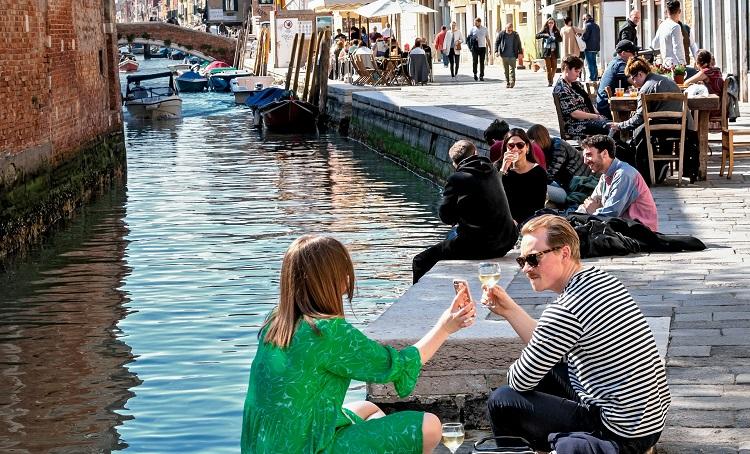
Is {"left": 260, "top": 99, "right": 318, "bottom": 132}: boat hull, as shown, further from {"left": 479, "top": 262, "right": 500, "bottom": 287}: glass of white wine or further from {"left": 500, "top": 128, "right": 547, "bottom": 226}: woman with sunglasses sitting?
{"left": 479, "top": 262, "right": 500, "bottom": 287}: glass of white wine

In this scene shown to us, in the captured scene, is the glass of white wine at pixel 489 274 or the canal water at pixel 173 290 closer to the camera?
the glass of white wine at pixel 489 274

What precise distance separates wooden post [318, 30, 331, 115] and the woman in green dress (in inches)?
1243

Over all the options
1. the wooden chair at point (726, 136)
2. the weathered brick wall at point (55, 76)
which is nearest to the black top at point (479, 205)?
the wooden chair at point (726, 136)

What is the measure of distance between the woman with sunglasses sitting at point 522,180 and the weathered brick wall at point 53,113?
6355 millimetres

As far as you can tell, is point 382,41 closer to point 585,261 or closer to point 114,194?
point 114,194

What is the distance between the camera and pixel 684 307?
809cm

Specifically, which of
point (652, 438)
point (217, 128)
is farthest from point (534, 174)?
point (217, 128)

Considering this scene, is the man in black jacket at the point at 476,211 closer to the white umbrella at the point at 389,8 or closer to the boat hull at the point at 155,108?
the white umbrella at the point at 389,8

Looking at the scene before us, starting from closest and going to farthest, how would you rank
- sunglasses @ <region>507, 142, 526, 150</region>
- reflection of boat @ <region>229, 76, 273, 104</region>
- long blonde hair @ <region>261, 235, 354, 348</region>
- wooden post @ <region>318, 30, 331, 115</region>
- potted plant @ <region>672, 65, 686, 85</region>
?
long blonde hair @ <region>261, 235, 354, 348</region>
sunglasses @ <region>507, 142, 526, 150</region>
potted plant @ <region>672, 65, 686, 85</region>
wooden post @ <region>318, 30, 331, 115</region>
reflection of boat @ <region>229, 76, 273, 104</region>

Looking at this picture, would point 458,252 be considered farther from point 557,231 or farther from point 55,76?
point 55,76

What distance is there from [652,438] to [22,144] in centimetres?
1297

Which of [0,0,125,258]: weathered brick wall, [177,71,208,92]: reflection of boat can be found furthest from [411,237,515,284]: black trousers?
[177,71,208,92]: reflection of boat

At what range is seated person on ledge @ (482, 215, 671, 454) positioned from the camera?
4934 mm

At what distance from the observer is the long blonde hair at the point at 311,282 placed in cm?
439
